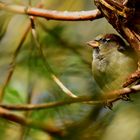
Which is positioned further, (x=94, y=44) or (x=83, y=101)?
(x=94, y=44)

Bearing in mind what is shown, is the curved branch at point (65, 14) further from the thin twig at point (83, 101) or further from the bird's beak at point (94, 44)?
the thin twig at point (83, 101)

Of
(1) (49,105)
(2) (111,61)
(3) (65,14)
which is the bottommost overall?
(2) (111,61)

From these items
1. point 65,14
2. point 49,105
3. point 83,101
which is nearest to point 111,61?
point 65,14

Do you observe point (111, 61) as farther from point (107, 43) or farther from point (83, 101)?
point (83, 101)

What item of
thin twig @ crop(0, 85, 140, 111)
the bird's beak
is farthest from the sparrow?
thin twig @ crop(0, 85, 140, 111)

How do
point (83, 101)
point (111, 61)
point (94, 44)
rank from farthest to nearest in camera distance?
point (94, 44)
point (111, 61)
point (83, 101)

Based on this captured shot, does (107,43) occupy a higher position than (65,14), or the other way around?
(65,14)

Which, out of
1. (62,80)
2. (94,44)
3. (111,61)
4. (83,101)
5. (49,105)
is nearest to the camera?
(83,101)
